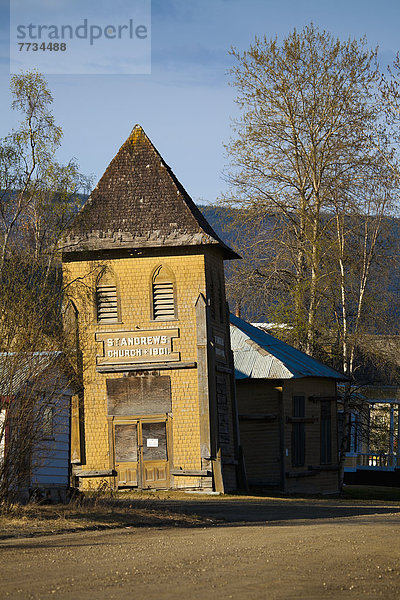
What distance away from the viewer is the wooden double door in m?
32.2

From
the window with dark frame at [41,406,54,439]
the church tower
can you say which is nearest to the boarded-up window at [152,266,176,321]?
the church tower

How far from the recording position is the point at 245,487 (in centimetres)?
3391

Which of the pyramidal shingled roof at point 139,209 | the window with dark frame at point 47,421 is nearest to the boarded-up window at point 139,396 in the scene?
the pyramidal shingled roof at point 139,209

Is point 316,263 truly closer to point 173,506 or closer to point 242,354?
point 242,354

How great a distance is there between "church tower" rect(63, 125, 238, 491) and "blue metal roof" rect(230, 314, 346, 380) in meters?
3.21

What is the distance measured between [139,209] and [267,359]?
24.5ft

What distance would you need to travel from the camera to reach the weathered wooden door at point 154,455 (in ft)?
105

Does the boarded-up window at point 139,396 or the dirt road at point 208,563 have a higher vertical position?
the boarded-up window at point 139,396

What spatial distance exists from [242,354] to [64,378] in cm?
1569

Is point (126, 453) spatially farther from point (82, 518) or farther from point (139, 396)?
point (82, 518)

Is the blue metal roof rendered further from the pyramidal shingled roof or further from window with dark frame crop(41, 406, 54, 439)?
window with dark frame crop(41, 406, 54, 439)

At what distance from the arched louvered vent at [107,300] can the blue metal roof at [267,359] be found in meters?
5.78

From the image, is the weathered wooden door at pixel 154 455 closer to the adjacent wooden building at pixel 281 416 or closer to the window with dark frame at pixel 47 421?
the adjacent wooden building at pixel 281 416

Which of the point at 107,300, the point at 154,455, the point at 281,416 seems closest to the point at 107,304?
the point at 107,300
